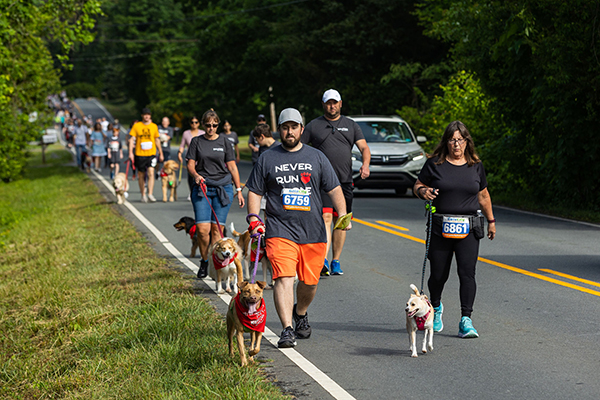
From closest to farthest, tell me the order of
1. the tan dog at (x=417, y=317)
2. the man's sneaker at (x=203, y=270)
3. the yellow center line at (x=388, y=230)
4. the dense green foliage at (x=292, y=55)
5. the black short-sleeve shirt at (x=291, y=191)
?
the tan dog at (x=417, y=317), the black short-sleeve shirt at (x=291, y=191), the man's sneaker at (x=203, y=270), the yellow center line at (x=388, y=230), the dense green foliage at (x=292, y=55)

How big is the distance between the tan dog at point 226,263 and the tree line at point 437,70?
8982 mm

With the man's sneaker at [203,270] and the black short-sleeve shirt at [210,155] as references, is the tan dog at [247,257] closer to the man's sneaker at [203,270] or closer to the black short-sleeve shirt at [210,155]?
the man's sneaker at [203,270]

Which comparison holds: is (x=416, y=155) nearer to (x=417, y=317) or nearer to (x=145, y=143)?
(x=145, y=143)

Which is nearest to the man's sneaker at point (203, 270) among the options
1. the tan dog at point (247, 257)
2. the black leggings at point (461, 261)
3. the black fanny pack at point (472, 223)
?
the tan dog at point (247, 257)

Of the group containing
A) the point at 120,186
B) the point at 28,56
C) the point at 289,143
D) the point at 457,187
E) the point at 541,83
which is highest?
the point at 28,56

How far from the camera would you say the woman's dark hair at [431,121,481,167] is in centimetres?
661

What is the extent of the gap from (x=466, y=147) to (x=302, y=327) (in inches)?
82.3

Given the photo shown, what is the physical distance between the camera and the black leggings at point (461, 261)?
670 centimetres

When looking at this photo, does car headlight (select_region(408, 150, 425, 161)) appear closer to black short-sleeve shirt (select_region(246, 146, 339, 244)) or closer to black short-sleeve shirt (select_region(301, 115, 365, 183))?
black short-sleeve shirt (select_region(301, 115, 365, 183))

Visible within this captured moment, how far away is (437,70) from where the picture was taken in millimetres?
30609

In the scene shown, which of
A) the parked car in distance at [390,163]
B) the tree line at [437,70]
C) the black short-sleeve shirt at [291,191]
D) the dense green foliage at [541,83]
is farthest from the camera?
the parked car in distance at [390,163]

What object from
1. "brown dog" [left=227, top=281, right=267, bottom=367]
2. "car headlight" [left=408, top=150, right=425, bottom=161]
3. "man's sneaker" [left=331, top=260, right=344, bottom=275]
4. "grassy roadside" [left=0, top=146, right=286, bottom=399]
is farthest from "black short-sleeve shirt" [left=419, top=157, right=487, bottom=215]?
"car headlight" [left=408, top=150, right=425, bottom=161]

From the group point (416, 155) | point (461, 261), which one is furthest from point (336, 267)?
point (416, 155)

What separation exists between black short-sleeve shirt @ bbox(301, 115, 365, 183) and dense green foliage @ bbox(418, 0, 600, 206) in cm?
740
